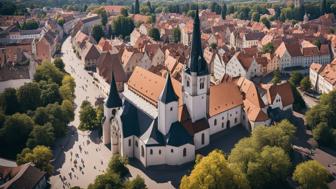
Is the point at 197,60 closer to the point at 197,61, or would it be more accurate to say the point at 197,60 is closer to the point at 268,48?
the point at 197,61

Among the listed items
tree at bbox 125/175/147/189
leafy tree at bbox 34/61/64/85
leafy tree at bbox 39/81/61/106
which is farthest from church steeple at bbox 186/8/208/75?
leafy tree at bbox 34/61/64/85

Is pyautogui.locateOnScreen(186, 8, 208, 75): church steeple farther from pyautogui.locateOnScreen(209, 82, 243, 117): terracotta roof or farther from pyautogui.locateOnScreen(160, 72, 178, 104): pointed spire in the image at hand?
pyautogui.locateOnScreen(209, 82, 243, 117): terracotta roof

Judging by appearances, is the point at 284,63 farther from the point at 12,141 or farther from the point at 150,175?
the point at 12,141

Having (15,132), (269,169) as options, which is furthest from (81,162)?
(269,169)

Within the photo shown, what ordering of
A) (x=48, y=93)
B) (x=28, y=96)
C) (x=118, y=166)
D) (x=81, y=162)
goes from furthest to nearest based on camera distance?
(x=48, y=93) → (x=28, y=96) → (x=81, y=162) → (x=118, y=166)

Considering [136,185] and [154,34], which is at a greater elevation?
[154,34]

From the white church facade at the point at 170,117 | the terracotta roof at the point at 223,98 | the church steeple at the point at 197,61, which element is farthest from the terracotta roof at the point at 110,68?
the church steeple at the point at 197,61
